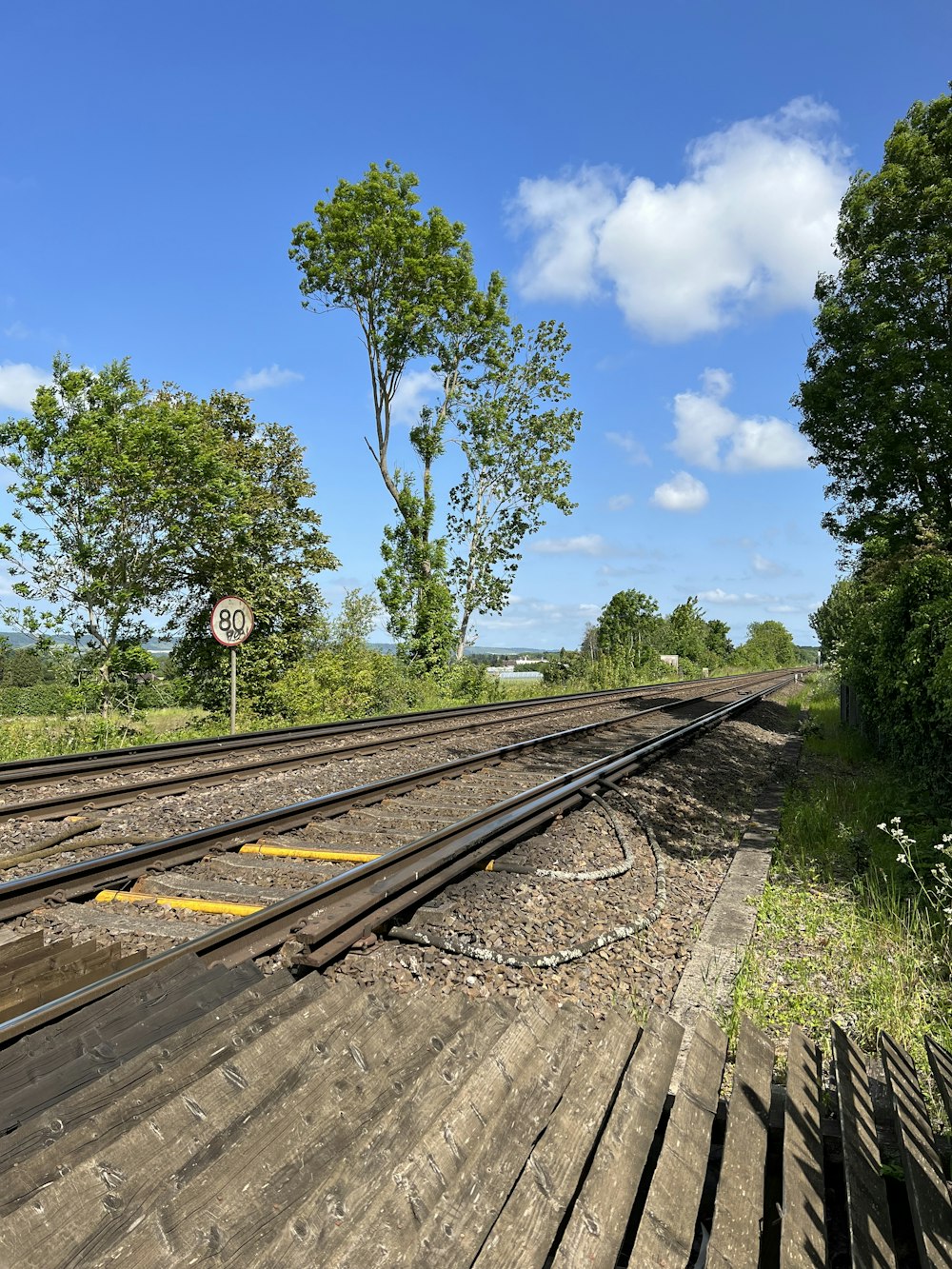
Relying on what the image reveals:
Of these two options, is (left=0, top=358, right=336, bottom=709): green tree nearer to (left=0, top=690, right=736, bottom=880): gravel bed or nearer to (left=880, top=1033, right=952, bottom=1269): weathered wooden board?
(left=0, top=690, right=736, bottom=880): gravel bed

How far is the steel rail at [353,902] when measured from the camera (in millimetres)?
3492

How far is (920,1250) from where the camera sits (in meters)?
1.86

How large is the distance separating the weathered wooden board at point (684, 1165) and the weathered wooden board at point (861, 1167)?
1.23 feet

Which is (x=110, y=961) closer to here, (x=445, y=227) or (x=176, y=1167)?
(x=176, y=1167)

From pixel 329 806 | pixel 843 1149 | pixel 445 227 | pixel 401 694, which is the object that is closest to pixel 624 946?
pixel 843 1149

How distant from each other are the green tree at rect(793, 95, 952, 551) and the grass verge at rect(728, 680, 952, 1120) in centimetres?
1060

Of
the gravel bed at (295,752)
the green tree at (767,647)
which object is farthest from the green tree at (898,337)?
the green tree at (767,647)

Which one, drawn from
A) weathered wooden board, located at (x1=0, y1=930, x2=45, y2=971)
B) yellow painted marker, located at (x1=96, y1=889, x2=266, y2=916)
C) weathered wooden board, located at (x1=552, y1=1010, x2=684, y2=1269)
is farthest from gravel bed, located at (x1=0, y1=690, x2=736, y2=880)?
weathered wooden board, located at (x1=552, y1=1010, x2=684, y2=1269)

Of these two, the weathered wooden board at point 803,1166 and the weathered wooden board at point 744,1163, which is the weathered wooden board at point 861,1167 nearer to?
the weathered wooden board at point 803,1166

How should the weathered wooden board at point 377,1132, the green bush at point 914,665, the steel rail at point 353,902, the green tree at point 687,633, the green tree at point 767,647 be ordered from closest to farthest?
1. the weathered wooden board at point 377,1132
2. the steel rail at point 353,902
3. the green bush at point 914,665
4. the green tree at point 687,633
5. the green tree at point 767,647

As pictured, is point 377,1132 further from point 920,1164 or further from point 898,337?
point 898,337

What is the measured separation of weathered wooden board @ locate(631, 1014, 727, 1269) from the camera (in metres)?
1.88

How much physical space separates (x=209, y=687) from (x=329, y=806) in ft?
57.2

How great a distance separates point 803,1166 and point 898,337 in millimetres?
17473
